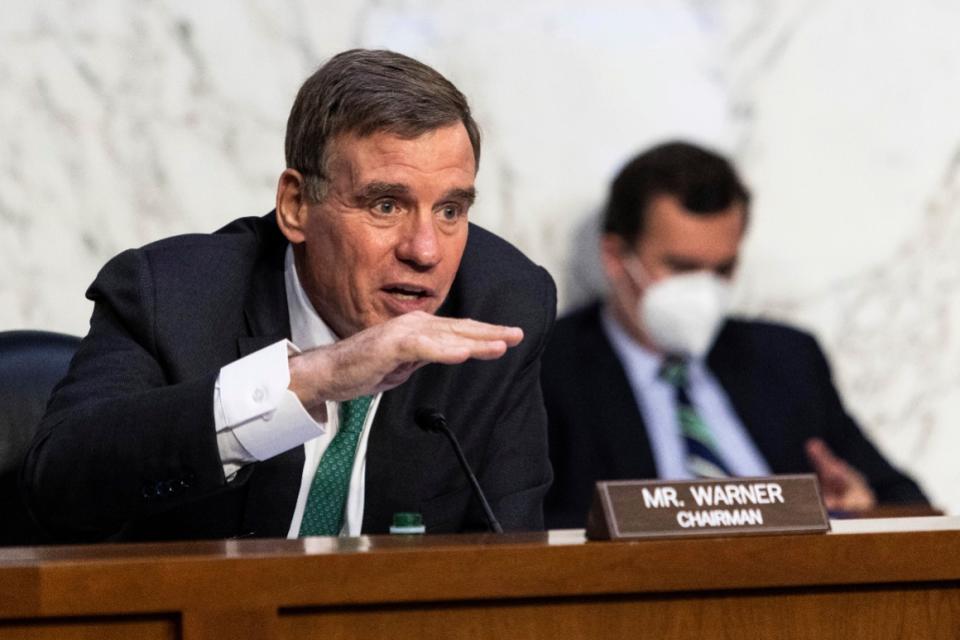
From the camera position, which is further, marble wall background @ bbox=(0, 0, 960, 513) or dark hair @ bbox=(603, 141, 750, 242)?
dark hair @ bbox=(603, 141, 750, 242)

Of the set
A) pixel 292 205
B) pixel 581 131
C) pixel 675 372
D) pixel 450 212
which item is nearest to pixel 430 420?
pixel 450 212

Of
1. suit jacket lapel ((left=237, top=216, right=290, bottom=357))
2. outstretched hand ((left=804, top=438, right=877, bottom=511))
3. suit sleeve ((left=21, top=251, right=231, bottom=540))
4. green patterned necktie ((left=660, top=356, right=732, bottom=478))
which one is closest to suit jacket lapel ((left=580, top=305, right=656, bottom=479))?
green patterned necktie ((left=660, top=356, right=732, bottom=478))

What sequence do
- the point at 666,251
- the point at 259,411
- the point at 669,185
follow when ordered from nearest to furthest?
1. the point at 259,411
2. the point at 669,185
3. the point at 666,251

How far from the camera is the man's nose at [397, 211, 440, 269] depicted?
7.45ft

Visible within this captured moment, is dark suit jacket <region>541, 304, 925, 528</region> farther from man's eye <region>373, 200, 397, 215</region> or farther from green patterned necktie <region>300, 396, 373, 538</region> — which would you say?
man's eye <region>373, 200, 397, 215</region>

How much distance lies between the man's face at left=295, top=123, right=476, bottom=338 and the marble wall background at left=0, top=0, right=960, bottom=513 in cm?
177

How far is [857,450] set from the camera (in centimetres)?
431

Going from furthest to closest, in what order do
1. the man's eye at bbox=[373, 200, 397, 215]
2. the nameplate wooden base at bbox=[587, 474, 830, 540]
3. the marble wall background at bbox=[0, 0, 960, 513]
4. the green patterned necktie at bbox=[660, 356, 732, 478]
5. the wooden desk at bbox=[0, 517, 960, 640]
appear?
the green patterned necktie at bbox=[660, 356, 732, 478]
the marble wall background at bbox=[0, 0, 960, 513]
the man's eye at bbox=[373, 200, 397, 215]
the nameplate wooden base at bbox=[587, 474, 830, 540]
the wooden desk at bbox=[0, 517, 960, 640]

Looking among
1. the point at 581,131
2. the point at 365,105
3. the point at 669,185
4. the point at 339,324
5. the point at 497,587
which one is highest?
the point at 581,131

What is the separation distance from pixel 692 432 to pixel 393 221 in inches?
79.0

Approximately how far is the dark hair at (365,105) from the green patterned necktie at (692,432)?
1.88m

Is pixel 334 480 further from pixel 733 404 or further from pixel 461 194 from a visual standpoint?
pixel 733 404

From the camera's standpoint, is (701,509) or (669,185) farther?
(669,185)

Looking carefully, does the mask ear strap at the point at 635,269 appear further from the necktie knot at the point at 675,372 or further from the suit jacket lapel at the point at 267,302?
the suit jacket lapel at the point at 267,302
